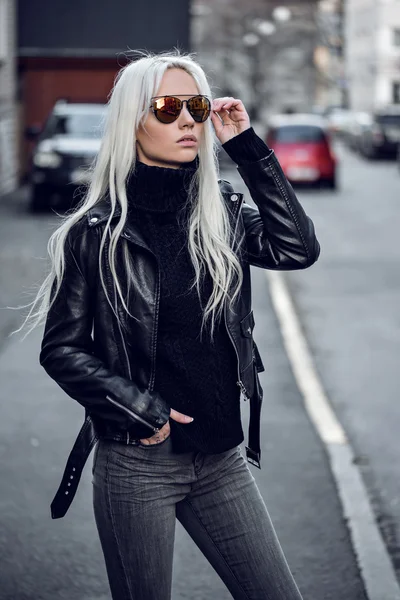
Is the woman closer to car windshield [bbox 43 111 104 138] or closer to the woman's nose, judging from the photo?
the woman's nose

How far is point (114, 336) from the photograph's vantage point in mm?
2830

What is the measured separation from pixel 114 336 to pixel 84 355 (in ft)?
0.30

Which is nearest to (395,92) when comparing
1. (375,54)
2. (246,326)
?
(375,54)

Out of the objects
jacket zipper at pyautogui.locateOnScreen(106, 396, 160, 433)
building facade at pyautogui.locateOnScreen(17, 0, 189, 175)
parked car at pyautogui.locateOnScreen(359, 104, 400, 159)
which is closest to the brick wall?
building facade at pyautogui.locateOnScreen(17, 0, 189, 175)

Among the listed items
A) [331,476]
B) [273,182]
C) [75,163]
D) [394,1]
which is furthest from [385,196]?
[394,1]

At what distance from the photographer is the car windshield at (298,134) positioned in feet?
86.0

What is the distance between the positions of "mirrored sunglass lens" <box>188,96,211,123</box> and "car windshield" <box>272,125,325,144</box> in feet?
77.3

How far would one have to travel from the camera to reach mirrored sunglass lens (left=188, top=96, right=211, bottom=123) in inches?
113

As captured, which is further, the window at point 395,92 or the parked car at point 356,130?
the window at point 395,92

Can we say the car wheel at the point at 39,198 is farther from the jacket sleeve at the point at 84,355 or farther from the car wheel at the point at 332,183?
the jacket sleeve at the point at 84,355

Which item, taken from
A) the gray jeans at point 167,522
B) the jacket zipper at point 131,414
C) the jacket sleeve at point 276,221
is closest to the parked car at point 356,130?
the jacket sleeve at point 276,221

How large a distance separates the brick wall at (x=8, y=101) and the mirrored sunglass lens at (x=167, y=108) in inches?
830

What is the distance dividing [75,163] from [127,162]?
16.7m

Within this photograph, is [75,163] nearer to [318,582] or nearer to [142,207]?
[318,582]
